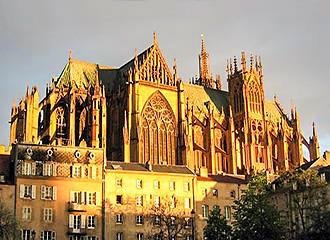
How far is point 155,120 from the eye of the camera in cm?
9956

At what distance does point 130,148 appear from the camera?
92.9 metres

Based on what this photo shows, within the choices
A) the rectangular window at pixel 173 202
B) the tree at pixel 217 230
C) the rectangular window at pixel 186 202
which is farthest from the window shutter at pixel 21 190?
the tree at pixel 217 230

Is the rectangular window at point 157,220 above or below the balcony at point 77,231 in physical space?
above

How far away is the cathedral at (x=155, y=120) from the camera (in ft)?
306

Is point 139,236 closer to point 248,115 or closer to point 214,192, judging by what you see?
point 214,192

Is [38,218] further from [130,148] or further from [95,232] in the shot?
[130,148]

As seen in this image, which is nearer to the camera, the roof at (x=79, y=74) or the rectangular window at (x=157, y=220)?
the rectangular window at (x=157, y=220)

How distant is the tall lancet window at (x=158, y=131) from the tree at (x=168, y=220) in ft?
69.2

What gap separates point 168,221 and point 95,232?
8517 millimetres

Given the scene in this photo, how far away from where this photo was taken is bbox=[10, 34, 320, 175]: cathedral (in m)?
93.2

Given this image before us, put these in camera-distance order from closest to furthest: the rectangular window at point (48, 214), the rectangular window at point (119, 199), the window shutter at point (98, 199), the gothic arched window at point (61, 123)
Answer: the rectangular window at point (48, 214) → the window shutter at point (98, 199) → the rectangular window at point (119, 199) → the gothic arched window at point (61, 123)

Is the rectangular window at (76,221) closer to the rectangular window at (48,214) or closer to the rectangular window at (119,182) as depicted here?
the rectangular window at (48,214)

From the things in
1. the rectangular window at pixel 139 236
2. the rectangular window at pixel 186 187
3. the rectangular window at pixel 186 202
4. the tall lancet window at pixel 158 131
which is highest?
the tall lancet window at pixel 158 131

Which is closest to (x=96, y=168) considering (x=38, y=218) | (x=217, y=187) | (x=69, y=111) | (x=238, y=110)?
(x=38, y=218)
